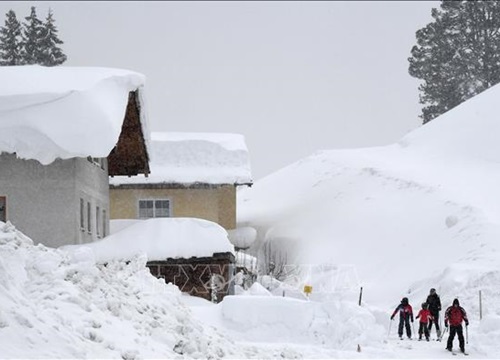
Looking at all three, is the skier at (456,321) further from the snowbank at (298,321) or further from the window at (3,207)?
the window at (3,207)

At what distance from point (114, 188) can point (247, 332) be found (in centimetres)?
1700

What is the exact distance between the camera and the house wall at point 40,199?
2558 cm

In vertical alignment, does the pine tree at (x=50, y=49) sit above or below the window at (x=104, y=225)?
above

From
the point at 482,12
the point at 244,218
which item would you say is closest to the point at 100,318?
the point at 244,218

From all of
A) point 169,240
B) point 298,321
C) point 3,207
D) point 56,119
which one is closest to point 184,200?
point 169,240

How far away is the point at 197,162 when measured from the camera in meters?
40.7

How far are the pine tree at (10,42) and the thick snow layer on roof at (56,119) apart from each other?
38.3 meters

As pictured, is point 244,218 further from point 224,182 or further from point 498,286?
point 498,286

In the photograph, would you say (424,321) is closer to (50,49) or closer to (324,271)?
(324,271)

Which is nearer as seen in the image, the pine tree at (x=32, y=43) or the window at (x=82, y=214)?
the window at (x=82, y=214)

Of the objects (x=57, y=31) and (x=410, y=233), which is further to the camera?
(x=57, y=31)

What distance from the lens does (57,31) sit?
64.6 metres

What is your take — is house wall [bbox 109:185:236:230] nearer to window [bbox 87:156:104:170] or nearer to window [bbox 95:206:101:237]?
window [bbox 87:156:104:170]

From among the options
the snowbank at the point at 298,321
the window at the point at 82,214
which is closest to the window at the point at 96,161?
the window at the point at 82,214
